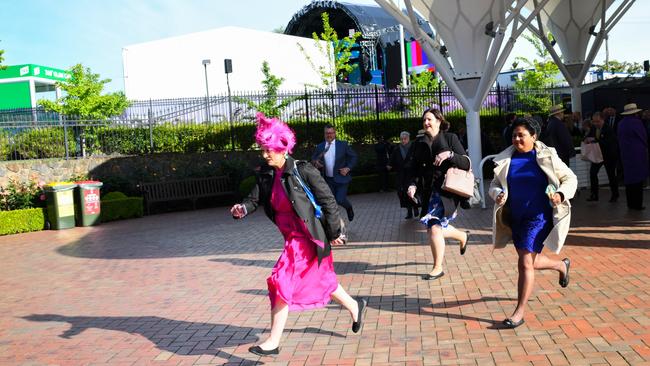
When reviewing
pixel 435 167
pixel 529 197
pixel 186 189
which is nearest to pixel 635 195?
pixel 435 167

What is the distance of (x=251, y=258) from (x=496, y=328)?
4871mm

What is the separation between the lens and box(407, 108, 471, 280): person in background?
6969 millimetres

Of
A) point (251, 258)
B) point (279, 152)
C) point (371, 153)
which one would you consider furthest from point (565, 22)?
point (279, 152)

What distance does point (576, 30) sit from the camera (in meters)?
24.8

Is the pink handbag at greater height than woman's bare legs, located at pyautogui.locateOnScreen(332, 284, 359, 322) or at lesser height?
greater

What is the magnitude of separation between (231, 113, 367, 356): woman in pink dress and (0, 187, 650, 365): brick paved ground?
1.41 ft

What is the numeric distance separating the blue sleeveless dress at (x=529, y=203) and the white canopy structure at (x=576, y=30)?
20903 mm

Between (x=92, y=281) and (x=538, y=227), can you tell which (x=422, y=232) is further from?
(x=538, y=227)

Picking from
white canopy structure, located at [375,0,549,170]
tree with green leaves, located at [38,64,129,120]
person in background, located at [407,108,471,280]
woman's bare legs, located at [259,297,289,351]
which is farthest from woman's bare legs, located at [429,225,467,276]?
tree with green leaves, located at [38,64,129,120]

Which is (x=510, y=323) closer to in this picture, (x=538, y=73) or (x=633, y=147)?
(x=633, y=147)

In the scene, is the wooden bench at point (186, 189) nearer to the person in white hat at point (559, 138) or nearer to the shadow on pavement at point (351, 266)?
the shadow on pavement at point (351, 266)

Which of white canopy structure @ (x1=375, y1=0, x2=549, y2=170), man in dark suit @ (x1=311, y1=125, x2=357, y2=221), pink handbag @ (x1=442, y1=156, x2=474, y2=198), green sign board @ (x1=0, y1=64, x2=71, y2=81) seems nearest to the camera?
pink handbag @ (x1=442, y1=156, x2=474, y2=198)

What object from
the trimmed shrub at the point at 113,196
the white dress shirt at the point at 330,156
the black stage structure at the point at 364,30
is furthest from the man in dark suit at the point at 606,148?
the black stage structure at the point at 364,30

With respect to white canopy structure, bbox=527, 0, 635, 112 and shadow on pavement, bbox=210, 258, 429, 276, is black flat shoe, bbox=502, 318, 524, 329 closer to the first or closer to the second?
shadow on pavement, bbox=210, 258, 429, 276
